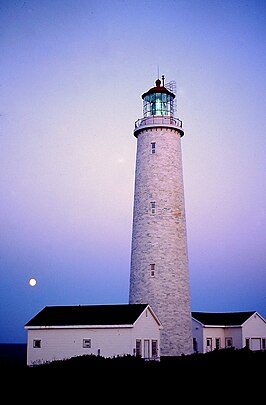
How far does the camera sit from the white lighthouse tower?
3756cm

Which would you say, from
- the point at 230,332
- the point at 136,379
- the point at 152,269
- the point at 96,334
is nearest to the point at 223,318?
the point at 230,332

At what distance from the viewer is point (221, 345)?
43.1 metres

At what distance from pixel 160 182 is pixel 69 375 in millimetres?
18732

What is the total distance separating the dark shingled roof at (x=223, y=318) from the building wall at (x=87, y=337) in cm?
833

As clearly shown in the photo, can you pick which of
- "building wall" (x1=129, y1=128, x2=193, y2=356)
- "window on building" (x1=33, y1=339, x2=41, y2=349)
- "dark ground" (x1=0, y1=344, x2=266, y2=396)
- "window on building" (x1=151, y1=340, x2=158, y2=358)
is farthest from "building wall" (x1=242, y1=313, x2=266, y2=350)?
"dark ground" (x1=0, y1=344, x2=266, y2=396)

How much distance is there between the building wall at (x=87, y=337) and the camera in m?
33.2

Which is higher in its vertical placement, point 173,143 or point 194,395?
point 173,143

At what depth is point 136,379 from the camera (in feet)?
75.2

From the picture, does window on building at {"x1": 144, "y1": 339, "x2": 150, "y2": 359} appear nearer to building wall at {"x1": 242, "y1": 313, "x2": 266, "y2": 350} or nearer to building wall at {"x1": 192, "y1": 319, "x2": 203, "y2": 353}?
building wall at {"x1": 192, "y1": 319, "x2": 203, "y2": 353}

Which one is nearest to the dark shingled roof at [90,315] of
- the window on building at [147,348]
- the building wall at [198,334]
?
the window on building at [147,348]

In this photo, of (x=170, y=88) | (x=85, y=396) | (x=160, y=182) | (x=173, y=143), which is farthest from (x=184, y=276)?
(x=85, y=396)

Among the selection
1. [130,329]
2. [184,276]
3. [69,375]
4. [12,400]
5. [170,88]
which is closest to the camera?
[12,400]

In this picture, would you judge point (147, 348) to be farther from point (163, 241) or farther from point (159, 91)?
point (159, 91)

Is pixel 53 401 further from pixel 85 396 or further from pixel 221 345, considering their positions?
pixel 221 345
